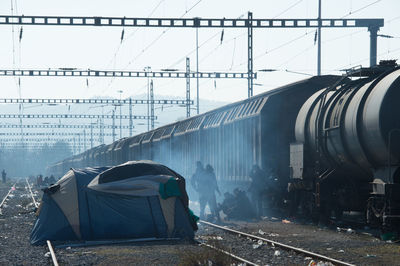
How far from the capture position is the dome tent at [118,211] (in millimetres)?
14102

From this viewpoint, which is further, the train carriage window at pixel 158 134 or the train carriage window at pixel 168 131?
the train carriage window at pixel 158 134

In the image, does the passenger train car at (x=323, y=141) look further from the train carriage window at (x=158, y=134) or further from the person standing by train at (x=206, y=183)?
the train carriage window at (x=158, y=134)

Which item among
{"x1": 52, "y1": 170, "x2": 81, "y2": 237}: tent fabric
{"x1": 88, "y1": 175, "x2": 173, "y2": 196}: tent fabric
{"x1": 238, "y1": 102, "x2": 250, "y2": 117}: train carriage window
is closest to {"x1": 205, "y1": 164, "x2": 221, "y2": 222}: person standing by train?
{"x1": 238, "y1": 102, "x2": 250, "y2": 117}: train carriage window

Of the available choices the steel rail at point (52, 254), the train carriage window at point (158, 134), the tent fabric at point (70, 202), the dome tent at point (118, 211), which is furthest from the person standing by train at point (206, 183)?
the train carriage window at point (158, 134)

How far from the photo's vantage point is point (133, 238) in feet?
47.1

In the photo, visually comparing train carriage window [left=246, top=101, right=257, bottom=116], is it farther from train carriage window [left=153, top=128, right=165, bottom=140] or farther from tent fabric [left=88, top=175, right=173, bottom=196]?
train carriage window [left=153, top=128, right=165, bottom=140]

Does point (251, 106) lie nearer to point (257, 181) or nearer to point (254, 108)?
point (254, 108)

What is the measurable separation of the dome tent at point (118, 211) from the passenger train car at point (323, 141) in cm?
A: 386

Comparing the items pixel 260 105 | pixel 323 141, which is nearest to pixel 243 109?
pixel 260 105

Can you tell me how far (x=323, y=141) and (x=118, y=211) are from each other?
17.0 feet

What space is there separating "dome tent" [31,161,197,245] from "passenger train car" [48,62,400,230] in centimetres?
386

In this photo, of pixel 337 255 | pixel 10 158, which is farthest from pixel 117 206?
pixel 10 158

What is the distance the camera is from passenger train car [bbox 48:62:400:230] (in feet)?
42.5

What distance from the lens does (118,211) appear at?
46.5 feet
